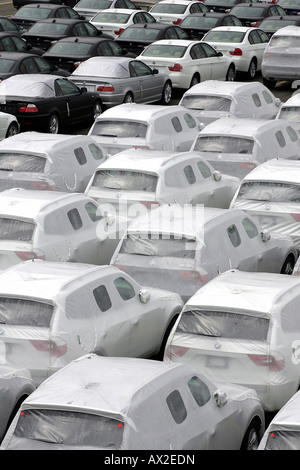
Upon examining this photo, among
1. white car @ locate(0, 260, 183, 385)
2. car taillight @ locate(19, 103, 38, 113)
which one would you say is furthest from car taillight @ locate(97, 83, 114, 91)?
white car @ locate(0, 260, 183, 385)

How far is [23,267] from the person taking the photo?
1236 cm

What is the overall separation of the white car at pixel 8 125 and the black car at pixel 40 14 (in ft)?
41.1

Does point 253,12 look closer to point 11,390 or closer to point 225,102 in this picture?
point 225,102

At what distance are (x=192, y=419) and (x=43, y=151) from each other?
9422 mm

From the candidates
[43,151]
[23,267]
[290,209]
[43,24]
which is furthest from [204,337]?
[43,24]

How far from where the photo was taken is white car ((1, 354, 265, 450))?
8703 mm

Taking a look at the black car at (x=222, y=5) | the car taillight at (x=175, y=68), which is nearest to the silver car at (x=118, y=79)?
the car taillight at (x=175, y=68)

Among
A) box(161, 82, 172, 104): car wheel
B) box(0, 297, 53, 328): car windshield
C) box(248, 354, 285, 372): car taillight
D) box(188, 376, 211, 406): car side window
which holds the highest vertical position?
box(188, 376, 211, 406): car side window

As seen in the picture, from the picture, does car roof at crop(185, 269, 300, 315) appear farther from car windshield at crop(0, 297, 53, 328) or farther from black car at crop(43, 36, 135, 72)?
black car at crop(43, 36, 135, 72)

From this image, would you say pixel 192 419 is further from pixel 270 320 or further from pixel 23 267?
pixel 23 267

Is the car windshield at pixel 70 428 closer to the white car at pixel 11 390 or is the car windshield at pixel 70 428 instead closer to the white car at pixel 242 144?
the white car at pixel 11 390

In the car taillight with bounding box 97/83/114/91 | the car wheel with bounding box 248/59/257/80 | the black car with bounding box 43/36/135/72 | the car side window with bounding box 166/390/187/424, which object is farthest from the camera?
the car wheel with bounding box 248/59/257/80

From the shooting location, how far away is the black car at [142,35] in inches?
1206

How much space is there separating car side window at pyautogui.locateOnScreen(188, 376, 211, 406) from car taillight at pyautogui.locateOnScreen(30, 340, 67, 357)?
6.69 feet
